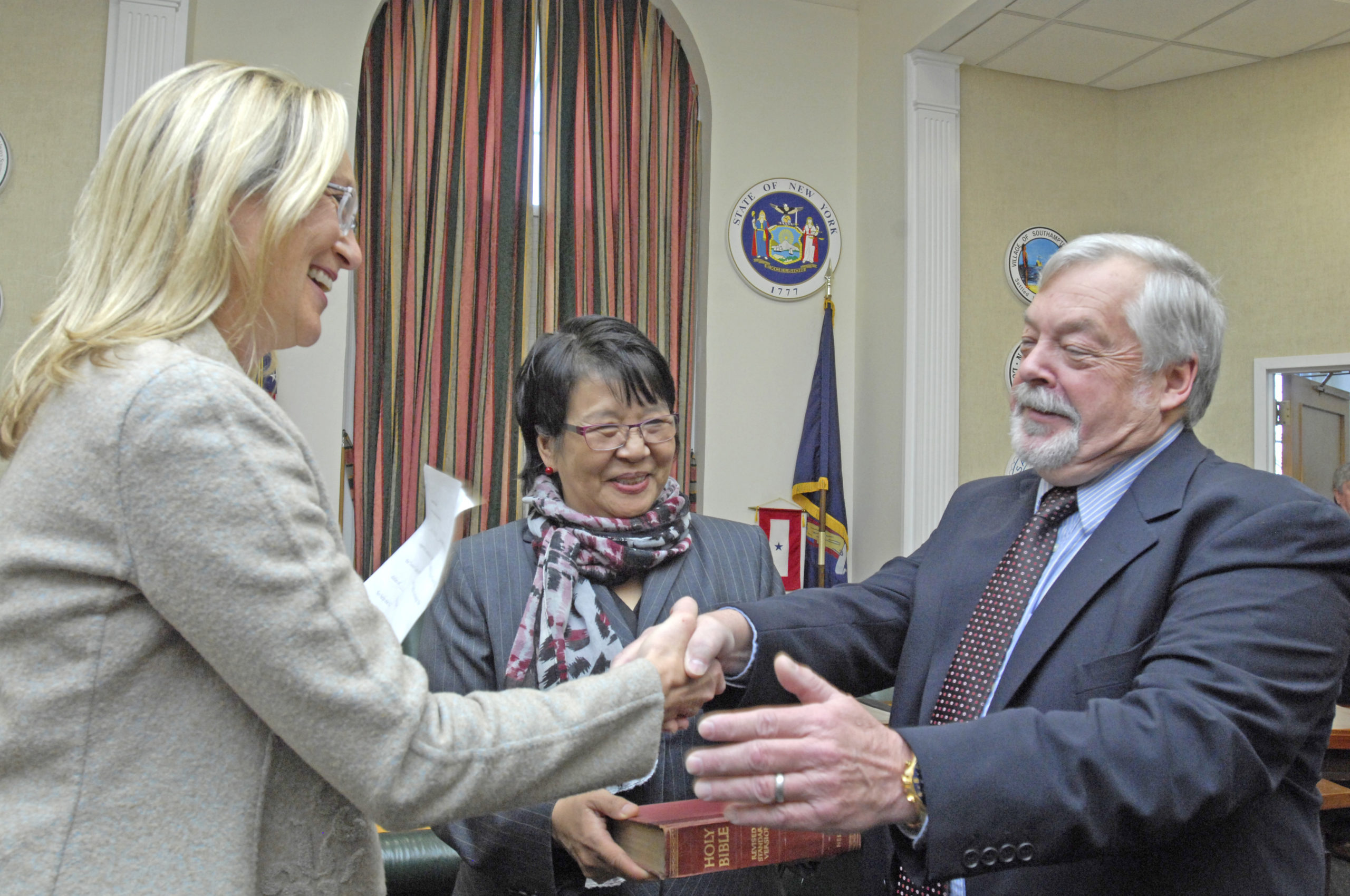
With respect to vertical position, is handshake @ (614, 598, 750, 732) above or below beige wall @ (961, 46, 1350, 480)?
below

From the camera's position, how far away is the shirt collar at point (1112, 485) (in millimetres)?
1439

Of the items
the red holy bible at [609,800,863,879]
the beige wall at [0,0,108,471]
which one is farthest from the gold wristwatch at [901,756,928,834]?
the beige wall at [0,0,108,471]

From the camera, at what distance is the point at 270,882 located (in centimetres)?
95

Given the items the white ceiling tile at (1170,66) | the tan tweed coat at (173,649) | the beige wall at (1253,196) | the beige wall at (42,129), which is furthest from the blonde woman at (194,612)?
the white ceiling tile at (1170,66)

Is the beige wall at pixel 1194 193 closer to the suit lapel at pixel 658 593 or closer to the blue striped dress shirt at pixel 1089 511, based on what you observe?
the suit lapel at pixel 658 593

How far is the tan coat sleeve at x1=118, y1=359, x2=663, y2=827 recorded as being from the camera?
852 millimetres

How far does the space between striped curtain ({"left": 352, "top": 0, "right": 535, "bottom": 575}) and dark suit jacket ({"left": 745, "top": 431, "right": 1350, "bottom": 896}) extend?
3363 millimetres

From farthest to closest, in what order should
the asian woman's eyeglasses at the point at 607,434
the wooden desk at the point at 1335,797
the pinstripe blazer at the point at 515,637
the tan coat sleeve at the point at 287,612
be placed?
Answer: the wooden desk at the point at 1335,797 → the asian woman's eyeglasses at the point at 607,434 → the pinstripe blazer at the point at 515,637 → the tan coat sleeve at the point at 287,612

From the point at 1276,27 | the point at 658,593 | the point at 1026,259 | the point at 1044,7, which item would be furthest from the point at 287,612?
the point at 1276,27

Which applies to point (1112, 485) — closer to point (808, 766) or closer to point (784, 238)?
point (808, 766)

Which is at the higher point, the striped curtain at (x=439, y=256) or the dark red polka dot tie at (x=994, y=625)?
the striped curtain at (x=439, y=256)

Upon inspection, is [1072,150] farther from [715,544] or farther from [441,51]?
[715,544]

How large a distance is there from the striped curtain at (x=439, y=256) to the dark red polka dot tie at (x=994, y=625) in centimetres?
346

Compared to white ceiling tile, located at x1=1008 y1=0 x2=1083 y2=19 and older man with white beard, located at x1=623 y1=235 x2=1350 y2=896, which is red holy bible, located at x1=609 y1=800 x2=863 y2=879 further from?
white ceiling tile, located at x1=1008 y1=0 x2=1083 y2=19
